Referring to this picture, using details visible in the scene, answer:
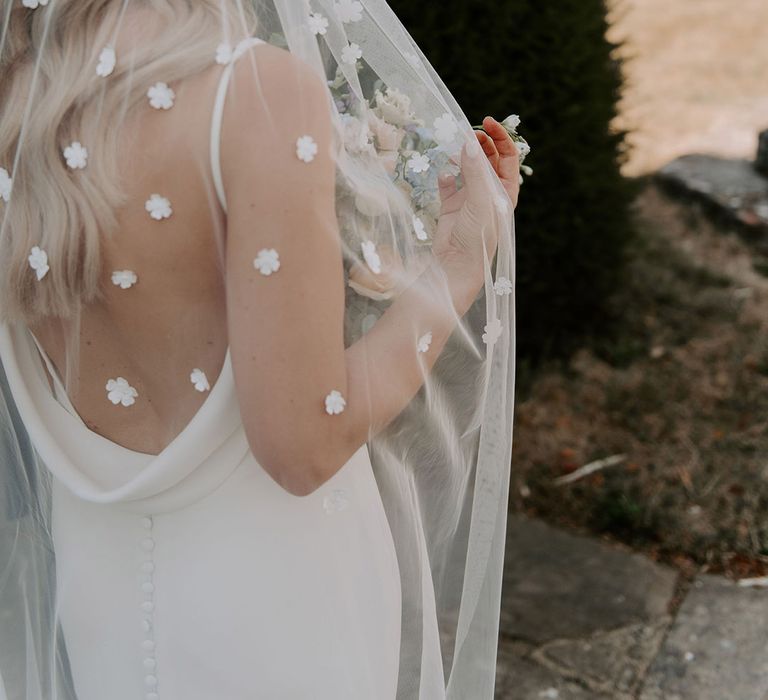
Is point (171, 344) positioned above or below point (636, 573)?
above

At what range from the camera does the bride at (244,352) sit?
1184mm

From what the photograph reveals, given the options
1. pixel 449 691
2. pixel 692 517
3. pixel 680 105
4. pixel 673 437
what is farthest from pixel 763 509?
pixel 680 105

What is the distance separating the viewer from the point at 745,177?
5820 millimetres

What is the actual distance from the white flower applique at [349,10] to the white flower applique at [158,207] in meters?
0.43

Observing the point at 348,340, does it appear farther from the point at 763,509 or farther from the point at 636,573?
the point at 763,509

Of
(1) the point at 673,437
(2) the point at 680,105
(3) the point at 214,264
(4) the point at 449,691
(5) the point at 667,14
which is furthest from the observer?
(5) the point at 667,14

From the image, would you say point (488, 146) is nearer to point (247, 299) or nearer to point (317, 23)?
point (317, 23)

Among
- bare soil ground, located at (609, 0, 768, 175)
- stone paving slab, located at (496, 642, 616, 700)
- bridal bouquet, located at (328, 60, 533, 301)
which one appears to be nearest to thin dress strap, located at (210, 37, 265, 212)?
bridal bouquet, located at (328, 60, 533, 301)

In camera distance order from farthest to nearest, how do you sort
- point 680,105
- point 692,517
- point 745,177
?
point 680,105 → point 745,177 → point 692,517

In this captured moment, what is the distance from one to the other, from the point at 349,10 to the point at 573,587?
2.27 metres

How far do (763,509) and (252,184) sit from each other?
2.85 metres

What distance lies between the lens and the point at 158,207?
119 cm

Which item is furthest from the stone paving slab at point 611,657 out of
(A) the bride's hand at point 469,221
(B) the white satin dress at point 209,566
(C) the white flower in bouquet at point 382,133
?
(C) the white flower in bouquet at point 382,133

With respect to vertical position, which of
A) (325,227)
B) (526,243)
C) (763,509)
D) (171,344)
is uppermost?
(325,227)
